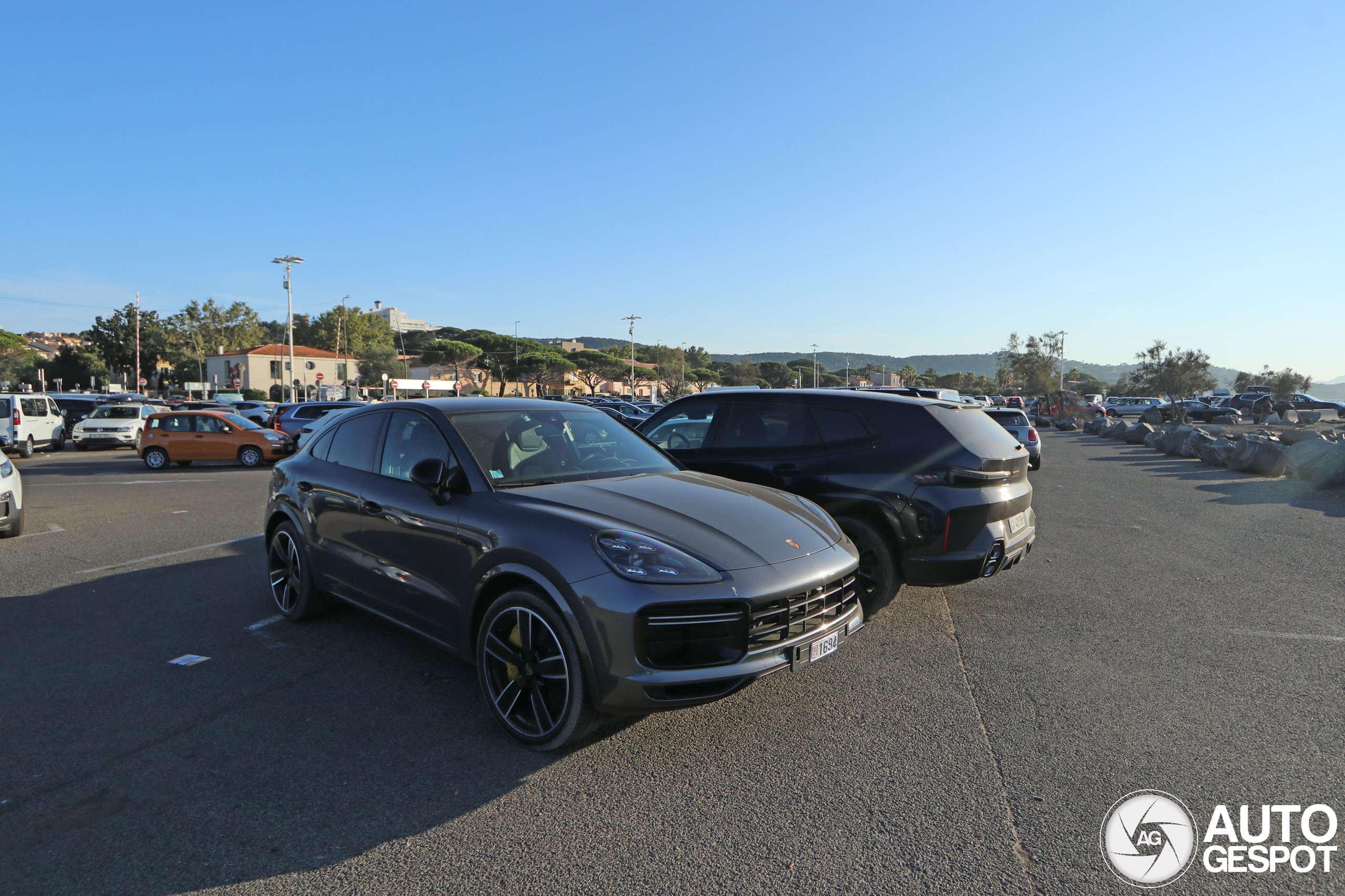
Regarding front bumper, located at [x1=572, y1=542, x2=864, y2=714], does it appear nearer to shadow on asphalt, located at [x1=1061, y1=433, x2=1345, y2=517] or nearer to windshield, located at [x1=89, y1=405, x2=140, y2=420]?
shadow on asphalt, located at [x1=1061, y1=433, x2=1345, y2=517]

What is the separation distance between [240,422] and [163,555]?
1338 cm

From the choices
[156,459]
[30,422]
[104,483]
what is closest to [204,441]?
[156,459]

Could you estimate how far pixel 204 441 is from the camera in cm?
1911

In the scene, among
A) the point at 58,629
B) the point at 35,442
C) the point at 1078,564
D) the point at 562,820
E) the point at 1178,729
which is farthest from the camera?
the point at 35,442

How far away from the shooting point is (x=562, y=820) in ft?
9.43

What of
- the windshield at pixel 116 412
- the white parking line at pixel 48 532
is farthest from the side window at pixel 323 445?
the windshield at pixel 116 412

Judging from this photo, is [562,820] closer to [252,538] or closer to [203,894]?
[203,894]

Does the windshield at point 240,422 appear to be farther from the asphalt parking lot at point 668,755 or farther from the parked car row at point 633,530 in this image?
the parked car row at point 633,530

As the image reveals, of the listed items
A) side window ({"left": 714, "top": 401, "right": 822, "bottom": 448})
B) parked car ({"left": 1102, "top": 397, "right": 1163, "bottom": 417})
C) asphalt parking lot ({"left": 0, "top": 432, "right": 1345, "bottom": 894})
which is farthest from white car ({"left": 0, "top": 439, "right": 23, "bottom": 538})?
parked car ({"left": 1102, "top": 397, "right": 1163, "bottom": 417})

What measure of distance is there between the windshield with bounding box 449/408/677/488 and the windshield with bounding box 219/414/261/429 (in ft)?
58.2

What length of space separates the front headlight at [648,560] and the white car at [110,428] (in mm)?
26291

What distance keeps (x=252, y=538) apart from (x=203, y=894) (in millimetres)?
7002

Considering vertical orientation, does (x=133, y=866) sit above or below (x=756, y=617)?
below

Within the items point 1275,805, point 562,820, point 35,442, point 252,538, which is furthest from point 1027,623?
point 35,442
